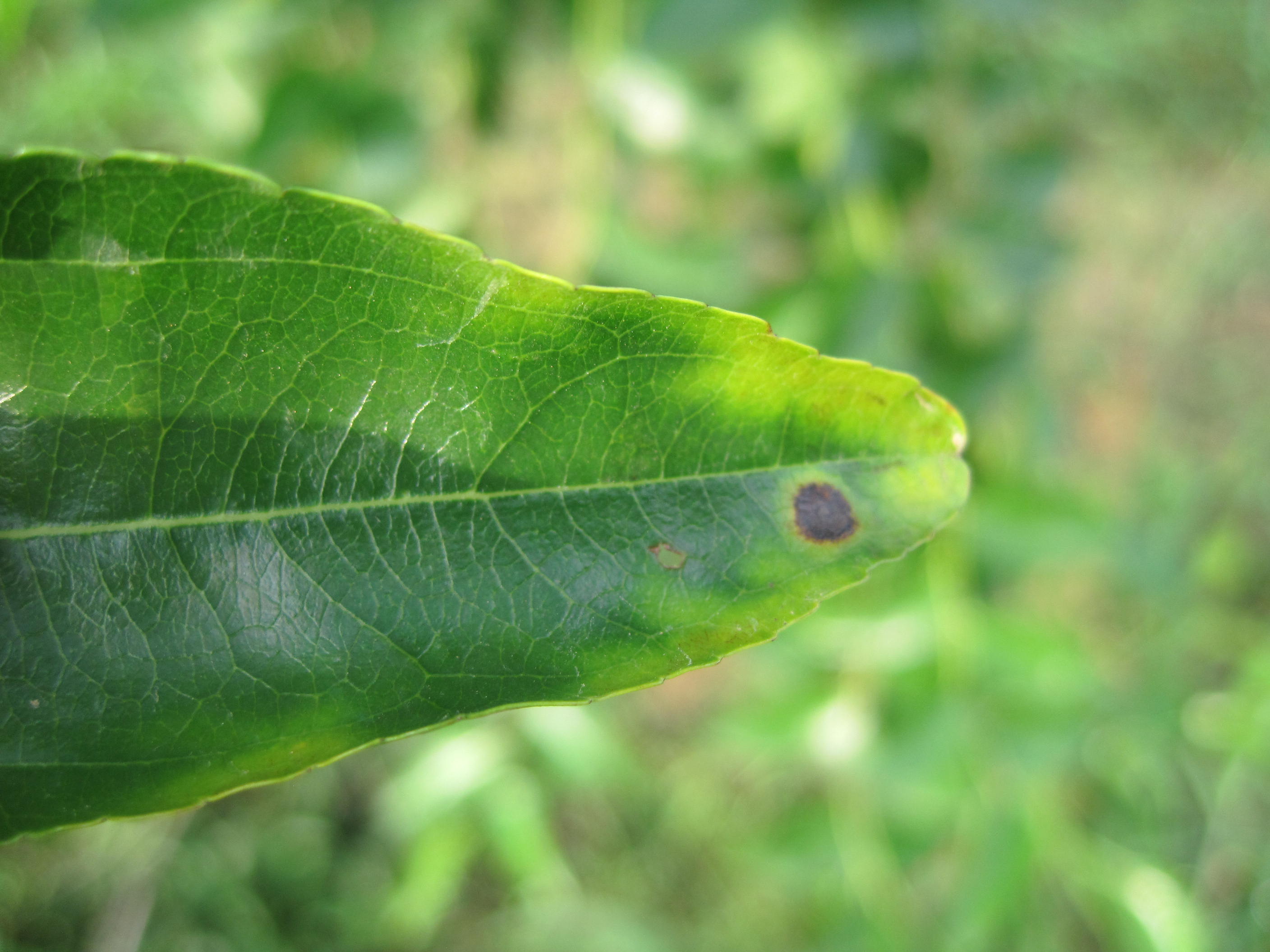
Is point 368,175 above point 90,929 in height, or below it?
above

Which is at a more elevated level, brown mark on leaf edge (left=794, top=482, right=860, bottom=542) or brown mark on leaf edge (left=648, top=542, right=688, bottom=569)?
brown mark on leaf edge (left=794, top=482, right=860, bottom=542)

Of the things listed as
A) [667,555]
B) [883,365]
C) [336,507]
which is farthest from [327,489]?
[883,365]

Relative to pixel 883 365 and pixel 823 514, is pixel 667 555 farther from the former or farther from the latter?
pixel 883 365

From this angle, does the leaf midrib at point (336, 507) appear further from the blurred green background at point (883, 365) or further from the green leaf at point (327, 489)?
the blurred green background at point (883, 365)

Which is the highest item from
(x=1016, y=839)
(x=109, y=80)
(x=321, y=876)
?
(x=109, y=80)

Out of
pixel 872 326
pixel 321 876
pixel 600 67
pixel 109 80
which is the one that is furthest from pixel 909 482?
pixel 321 876

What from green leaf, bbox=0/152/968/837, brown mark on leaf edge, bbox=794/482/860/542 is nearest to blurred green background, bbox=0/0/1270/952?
green leaf, bbox=0/152/968/837

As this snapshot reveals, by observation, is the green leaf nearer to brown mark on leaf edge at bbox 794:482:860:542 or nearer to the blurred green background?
brown mark on leaf edge at bbox 794:482:860:542

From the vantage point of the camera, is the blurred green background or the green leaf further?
the blurred green background

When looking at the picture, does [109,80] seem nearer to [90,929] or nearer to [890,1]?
[890,1]
